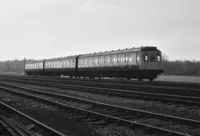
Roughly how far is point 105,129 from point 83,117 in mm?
2114

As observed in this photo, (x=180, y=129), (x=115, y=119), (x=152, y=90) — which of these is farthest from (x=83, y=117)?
(x=152, y=90)

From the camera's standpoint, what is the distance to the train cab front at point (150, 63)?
2805cm

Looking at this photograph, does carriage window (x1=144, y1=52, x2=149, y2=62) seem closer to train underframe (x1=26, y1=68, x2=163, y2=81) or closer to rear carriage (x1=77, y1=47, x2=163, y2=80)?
rear carriage (x1=77, y1=47, x2=163, y2=80)

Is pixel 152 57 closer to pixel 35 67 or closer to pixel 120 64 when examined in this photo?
pixel 120 64

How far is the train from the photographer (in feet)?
93.0

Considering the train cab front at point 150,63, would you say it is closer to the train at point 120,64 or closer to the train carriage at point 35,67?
the train at point 120,64

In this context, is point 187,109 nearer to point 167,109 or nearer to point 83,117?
point 167,109

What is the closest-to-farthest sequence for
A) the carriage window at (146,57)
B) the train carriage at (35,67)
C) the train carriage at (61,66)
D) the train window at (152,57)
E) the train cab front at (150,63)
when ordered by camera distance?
the train cab front at (150,63) → the carriage window at (146,57) → the train window at (152,57) → the train carriage at (61,66) → the train carriage at (35,67)

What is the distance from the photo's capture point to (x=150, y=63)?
2839 centimetres

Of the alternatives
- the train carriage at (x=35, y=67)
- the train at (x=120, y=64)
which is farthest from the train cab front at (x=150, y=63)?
the train carriage at (x=35, y=67)

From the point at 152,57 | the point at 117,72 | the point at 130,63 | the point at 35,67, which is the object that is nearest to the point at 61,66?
the point at 35,67

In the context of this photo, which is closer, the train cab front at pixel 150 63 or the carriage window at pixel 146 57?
the train cab front at pixel 150 63

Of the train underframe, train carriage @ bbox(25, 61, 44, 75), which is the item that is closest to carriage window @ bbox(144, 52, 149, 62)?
the train underframe

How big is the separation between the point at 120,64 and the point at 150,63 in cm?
410
